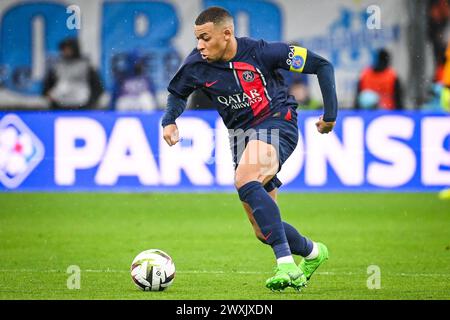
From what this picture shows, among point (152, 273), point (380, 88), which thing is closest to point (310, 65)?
point (152, 273)

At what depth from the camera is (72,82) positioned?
698 inches

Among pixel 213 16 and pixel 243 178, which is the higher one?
pixel 213 16

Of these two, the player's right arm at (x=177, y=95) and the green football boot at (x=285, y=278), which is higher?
the player's right arm at (x=177, y=95)

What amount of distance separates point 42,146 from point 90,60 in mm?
3870

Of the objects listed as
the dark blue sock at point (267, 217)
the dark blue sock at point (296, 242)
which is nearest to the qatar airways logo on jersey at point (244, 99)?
the dark blue sock at point (267, 217)

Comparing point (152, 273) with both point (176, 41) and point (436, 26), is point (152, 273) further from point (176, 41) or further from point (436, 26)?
point (436, 26)

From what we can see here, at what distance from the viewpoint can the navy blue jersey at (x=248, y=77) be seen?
7.83 m

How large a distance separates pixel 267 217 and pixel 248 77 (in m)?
1.06

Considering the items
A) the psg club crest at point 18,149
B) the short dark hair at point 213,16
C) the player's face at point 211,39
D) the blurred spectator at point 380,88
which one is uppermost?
the blurred spectator at point 380,88

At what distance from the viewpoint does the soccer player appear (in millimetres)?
7695

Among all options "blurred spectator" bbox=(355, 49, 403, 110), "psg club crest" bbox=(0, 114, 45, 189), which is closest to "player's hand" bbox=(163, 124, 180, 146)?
"psg club crest" bbox=(0, 114, 45, 189)

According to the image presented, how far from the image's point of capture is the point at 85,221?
12.9 m

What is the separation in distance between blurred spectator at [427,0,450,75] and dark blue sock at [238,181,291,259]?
38.4ft

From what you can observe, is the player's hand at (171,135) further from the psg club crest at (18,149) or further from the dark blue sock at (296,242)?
the psg club crest at (18,149)
